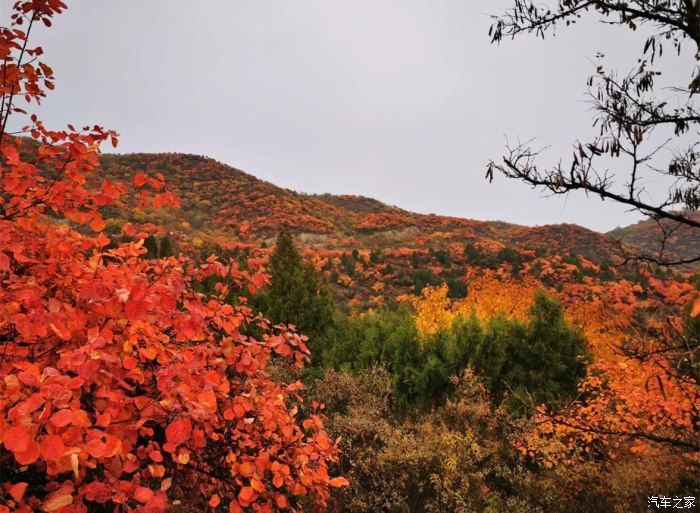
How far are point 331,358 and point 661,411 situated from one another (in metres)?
6.55

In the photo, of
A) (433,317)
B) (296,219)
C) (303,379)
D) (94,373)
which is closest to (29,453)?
(94,373)

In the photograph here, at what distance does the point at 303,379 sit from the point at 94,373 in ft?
27.4

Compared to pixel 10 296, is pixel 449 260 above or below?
above

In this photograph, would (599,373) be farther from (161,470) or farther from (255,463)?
(161,470)

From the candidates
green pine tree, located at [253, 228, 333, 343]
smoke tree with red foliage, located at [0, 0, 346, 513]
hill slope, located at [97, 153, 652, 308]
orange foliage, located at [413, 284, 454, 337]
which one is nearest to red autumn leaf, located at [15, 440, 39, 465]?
smoke tree with red foliage, located at [0, 0, 346, 513]

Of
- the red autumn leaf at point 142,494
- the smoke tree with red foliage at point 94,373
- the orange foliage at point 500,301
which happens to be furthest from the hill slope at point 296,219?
the red autumn leaf at point 142,494

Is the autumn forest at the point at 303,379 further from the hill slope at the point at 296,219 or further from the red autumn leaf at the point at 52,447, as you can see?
the hill slope at the point at 296,219

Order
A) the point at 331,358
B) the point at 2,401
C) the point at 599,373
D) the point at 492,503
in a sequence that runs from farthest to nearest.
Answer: the point at 331,358 → the point at 599,373 → the point at 492,503 → the point at 2,401

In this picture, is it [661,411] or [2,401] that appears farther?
[661,411]

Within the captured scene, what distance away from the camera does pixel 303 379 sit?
401 inches

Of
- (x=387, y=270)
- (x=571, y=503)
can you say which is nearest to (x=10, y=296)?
(x=571, y=503)

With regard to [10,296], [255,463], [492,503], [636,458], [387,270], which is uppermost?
[387,270]

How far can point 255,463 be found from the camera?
3.00 metres

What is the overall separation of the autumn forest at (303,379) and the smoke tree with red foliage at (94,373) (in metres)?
0.02
